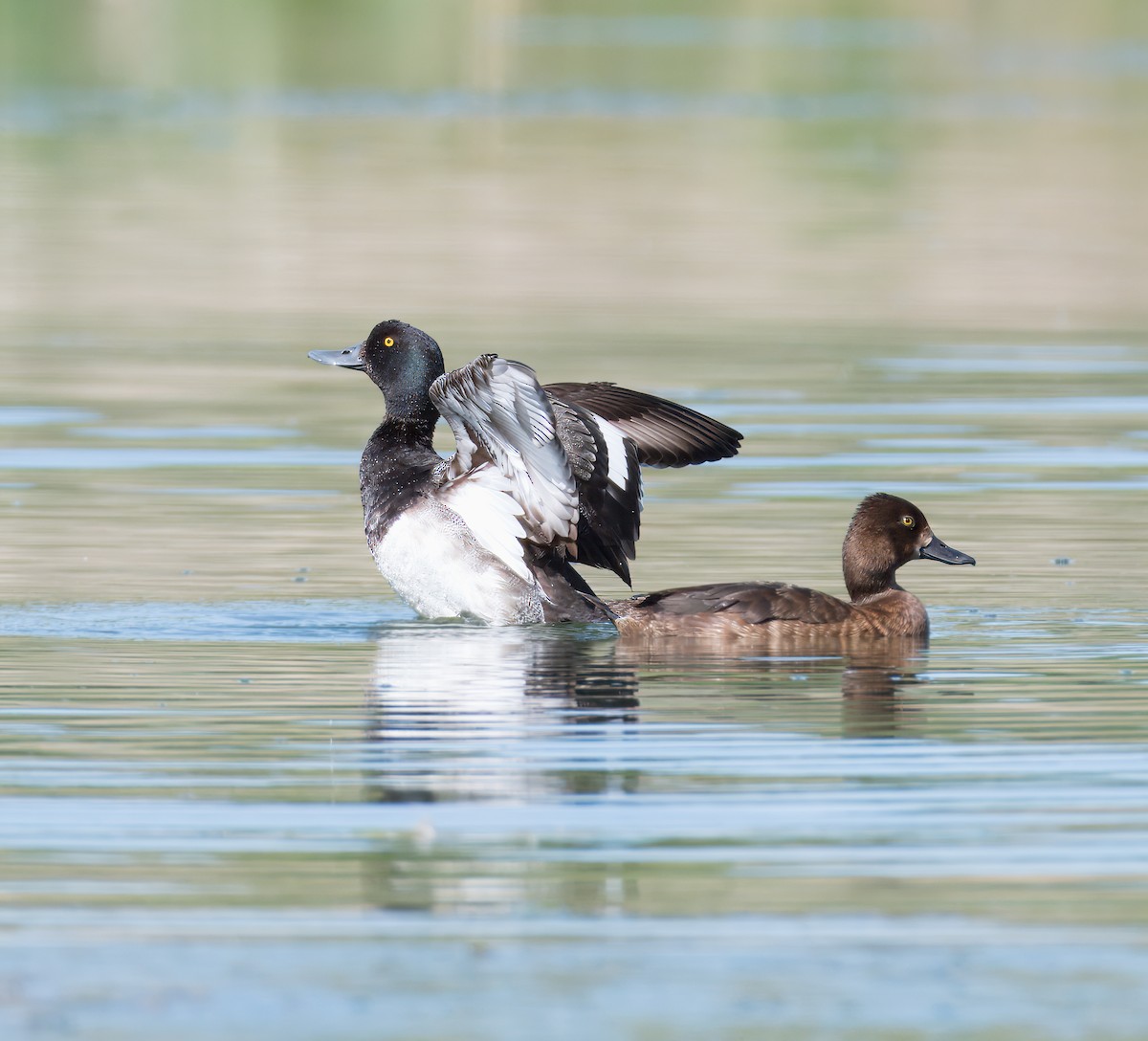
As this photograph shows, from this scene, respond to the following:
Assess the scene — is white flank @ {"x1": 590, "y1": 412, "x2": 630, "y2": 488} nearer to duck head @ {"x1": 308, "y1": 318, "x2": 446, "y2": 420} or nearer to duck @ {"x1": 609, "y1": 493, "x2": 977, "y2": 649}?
duck @ {"x1": 609, "y1": 493, "x2": 977, "y2": 649}

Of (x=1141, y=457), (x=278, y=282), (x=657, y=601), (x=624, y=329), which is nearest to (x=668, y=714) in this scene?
(x=657, y=601)

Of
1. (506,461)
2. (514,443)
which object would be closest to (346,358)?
(506,461)

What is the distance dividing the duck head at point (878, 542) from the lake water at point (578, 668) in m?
0.37

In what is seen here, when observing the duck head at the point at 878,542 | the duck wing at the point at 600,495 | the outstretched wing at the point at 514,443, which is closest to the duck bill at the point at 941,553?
the duck head at the point at 878,542

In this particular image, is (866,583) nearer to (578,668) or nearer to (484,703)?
(578,668)

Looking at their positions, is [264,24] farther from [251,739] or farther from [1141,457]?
[251,739]

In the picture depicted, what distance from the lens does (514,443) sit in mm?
10711

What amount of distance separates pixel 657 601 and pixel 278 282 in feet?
49.0

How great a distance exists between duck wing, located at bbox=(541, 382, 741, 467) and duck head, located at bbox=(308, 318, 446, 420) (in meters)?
0.74

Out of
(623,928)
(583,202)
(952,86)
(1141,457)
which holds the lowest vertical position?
(623,928)

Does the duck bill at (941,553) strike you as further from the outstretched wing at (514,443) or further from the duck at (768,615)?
the outstretched wing at (514,443)

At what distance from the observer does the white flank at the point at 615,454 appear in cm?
1151

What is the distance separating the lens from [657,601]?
10641 mm

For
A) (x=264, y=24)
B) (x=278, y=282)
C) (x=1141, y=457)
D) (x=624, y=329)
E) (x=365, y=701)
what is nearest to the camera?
(x=365, y=701)
